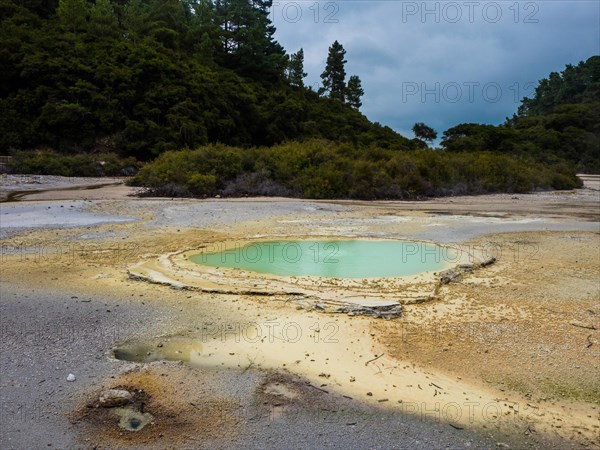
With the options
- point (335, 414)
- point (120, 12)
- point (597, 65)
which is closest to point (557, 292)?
point (335, 414)

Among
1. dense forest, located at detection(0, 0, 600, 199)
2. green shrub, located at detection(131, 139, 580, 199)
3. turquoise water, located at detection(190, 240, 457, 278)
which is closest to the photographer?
turquoise water, located at detection(190, 240, 457, 278)

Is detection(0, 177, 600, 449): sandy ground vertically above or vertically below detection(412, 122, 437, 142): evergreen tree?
below

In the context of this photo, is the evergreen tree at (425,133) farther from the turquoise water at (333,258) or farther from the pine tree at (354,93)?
the turquoise water at (333,258)

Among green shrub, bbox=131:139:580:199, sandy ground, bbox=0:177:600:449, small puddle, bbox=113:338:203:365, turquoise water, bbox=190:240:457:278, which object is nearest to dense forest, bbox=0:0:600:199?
green shrub, bbox=131:139:580:199

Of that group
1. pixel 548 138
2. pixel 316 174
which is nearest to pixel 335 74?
pixel 548 138

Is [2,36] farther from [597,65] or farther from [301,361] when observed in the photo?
[597,65]

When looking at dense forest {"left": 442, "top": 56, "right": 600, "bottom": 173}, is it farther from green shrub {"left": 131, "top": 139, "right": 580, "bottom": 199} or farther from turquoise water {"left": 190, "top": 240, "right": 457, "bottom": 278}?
turquoise water {"left": 190, "top": 240, "right": 457, "bottom": 278}

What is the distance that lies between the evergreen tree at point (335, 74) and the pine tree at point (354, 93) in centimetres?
86

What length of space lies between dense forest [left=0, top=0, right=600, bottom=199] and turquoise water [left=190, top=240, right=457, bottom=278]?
1107 cm

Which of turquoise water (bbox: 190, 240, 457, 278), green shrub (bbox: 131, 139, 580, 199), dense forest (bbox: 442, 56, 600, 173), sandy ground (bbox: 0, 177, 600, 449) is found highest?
dense forest (bbox: 442, 56, 600, 173)

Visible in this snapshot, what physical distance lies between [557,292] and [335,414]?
446cm

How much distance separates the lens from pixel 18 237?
954 cm

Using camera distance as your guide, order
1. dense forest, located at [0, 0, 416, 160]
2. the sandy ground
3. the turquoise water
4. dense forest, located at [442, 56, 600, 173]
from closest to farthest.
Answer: the sandy ground
the turquoise water
dense forest, located at [0, 0, 416, 160]
dense forest, located at [442, 56, 600, 173]

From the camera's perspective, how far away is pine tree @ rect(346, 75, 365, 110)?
6244 centimetres
